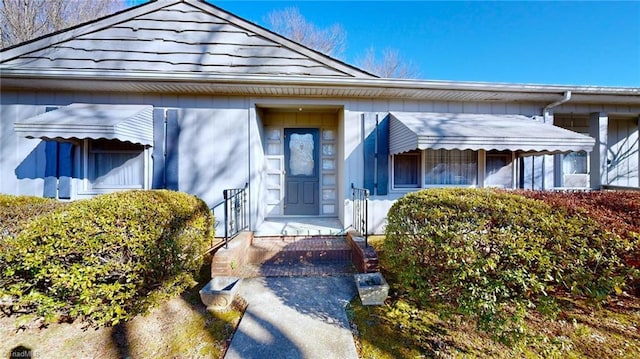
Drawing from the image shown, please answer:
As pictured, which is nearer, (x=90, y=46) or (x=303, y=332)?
(x=303, y=332)

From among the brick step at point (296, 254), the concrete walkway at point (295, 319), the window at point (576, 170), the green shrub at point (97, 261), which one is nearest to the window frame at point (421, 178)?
the brick step at point (296, 254)

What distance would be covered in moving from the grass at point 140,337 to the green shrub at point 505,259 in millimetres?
2192

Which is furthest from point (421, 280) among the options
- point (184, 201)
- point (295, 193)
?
point (295, 193)

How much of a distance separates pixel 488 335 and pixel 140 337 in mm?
3655

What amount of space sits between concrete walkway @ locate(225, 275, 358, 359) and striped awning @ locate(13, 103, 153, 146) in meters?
3.51

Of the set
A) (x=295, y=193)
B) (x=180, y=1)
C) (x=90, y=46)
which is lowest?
(x=295, y=193)

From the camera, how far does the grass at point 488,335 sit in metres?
2.36

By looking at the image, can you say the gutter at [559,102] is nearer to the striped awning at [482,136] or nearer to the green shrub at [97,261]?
the striped awning at [482,136]

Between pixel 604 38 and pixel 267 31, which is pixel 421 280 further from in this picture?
pixel 604 38

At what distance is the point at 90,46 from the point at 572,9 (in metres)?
13.8

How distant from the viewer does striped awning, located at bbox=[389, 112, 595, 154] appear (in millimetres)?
4422

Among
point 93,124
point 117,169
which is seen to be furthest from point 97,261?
point 117,169

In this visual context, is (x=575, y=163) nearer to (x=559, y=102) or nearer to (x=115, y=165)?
(x=559, y=102)

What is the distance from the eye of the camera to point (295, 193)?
6.52m
